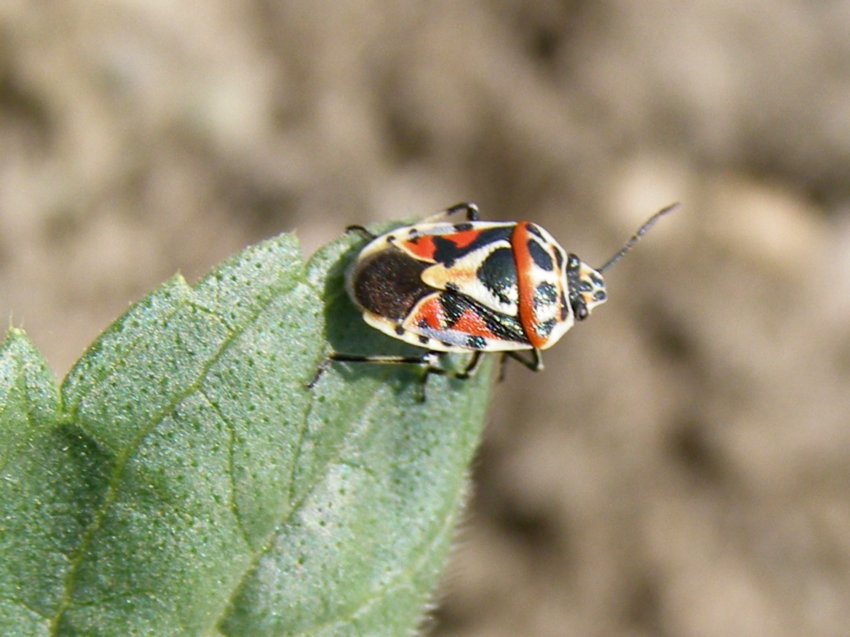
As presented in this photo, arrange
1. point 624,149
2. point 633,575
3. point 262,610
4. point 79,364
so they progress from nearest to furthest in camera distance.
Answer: point 79,364
point 262,610
point 633,575
point 624,149

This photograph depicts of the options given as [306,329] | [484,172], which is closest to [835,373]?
[484,172]

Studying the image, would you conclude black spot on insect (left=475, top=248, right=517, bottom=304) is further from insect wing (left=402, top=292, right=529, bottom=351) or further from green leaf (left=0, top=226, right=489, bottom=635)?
green leaf (left=0, top=226, right=489, bottom=635)

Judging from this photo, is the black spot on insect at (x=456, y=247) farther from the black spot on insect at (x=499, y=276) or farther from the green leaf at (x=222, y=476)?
the green leaf at (x=222, y=476)

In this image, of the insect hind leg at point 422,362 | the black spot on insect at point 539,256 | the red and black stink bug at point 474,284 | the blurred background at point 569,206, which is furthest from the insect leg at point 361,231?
the blurred background at point 569,206

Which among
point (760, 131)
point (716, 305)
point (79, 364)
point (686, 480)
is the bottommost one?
point (79, 364)

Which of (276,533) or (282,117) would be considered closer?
(276,533)

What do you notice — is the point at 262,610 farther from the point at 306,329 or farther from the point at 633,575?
the point at 633,575

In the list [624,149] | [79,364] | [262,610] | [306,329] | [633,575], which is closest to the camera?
[79,364]

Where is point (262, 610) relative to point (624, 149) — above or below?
below

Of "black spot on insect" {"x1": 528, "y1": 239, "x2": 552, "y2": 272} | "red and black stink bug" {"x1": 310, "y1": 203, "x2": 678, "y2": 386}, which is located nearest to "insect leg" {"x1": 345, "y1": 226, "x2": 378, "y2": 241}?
"red and black stink bug" {"x1": 310, "y1": 203, "x2": 678, "y2": 386}
